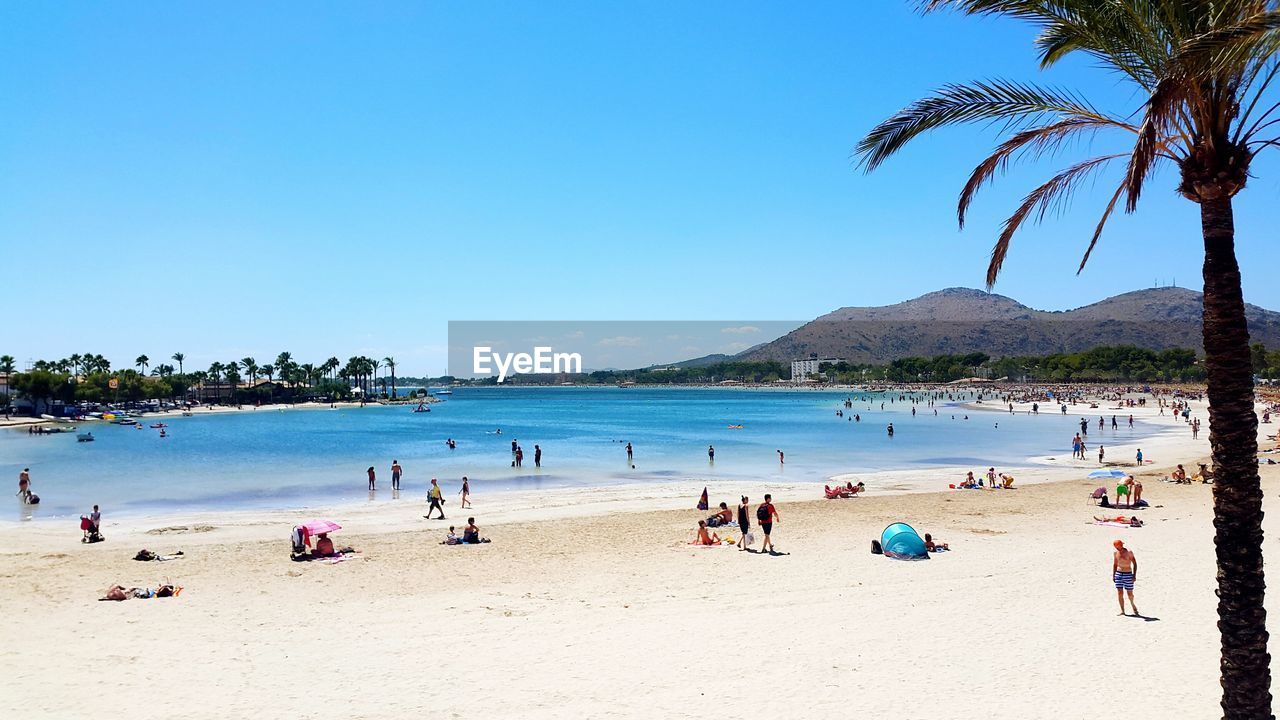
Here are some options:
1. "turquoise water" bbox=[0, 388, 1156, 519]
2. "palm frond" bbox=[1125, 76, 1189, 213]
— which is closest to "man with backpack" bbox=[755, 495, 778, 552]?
"palm frond" bbox=[1125, 76, 1189, 213]

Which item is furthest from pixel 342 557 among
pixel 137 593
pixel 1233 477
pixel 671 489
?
pixel 1233 477

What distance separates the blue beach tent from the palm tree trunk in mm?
10158

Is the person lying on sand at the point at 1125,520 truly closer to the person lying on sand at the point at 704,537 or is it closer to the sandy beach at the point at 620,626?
the sandy beach at the point at 620,626

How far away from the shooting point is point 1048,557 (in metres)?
14.8

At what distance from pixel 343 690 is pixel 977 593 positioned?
952 centimetres

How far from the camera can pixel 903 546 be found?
1509cm

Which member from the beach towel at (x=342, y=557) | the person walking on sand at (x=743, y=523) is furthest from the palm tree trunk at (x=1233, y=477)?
the beach towel at (x=342, y=557)

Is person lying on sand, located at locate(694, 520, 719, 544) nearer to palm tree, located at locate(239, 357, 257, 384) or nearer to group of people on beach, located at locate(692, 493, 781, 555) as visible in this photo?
group of people on beach, located at locate(692, 493, 781, 555)

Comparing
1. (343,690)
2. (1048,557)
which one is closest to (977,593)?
(1048,557)

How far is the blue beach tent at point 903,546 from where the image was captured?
15.0 metres

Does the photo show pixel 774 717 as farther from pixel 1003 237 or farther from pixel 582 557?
pixel 582 557

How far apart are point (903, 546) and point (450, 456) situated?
36001mm

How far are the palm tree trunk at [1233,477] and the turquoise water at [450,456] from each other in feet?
86.3

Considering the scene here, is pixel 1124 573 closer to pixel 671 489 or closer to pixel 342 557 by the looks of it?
pixel 342 557
